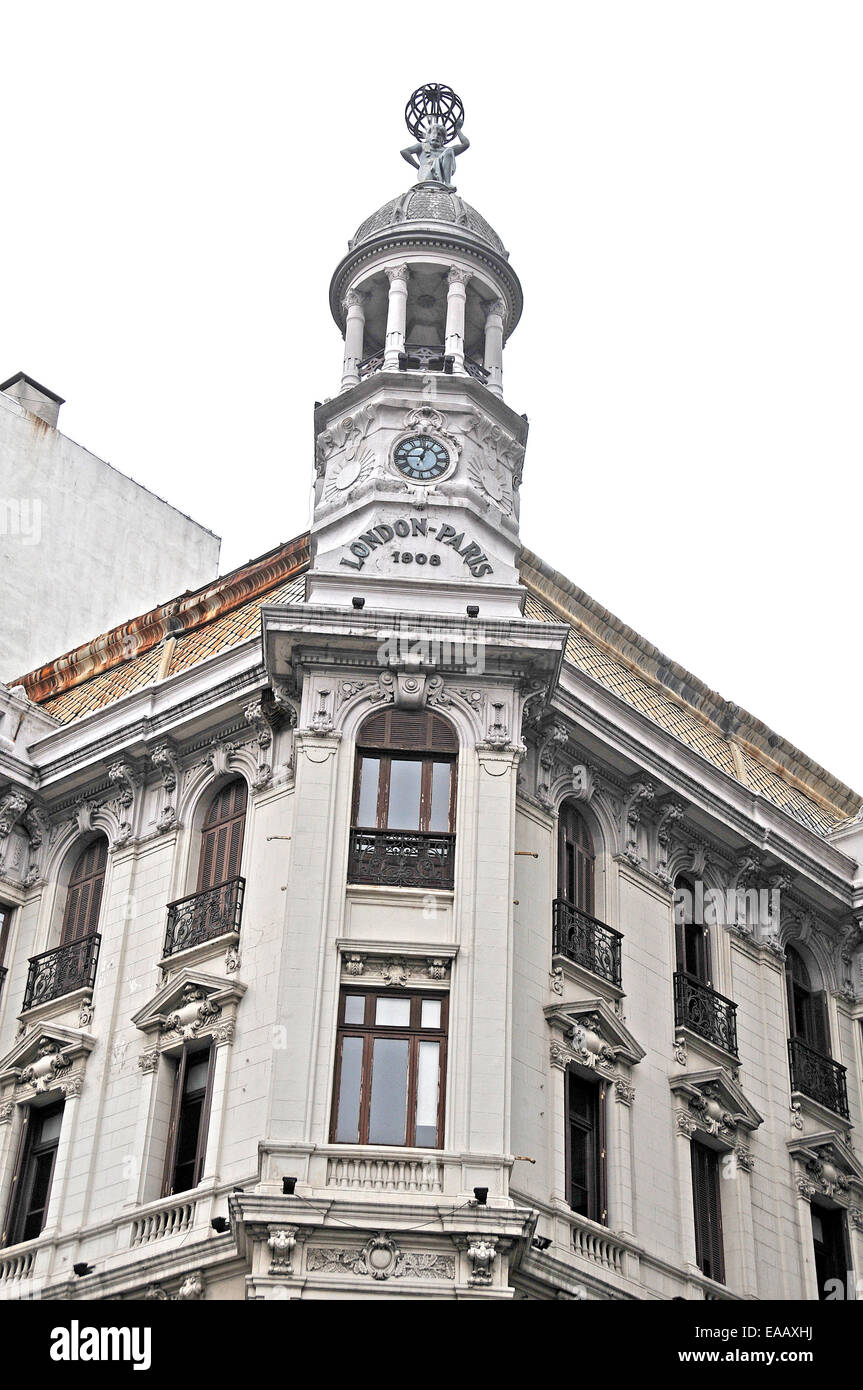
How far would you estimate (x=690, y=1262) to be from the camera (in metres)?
29.6

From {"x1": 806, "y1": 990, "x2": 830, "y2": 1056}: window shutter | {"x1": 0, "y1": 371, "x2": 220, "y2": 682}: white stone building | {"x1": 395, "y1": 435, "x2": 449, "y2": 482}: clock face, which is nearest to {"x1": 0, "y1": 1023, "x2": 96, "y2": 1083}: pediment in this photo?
{"x1": 395, "y1": 435, "x2": 449, "y2": 482}: clock face

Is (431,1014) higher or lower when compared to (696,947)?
lower

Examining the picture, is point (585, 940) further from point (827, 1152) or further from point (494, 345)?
point (494, 345)

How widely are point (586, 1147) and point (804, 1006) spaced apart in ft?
24.3

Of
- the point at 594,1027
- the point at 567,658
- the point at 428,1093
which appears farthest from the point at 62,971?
the point at 567,658

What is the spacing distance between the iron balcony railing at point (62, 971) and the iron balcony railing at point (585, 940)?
23.9 feet

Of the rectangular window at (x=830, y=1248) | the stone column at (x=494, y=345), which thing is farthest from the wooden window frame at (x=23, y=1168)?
the stone column at (x=494, y=345)

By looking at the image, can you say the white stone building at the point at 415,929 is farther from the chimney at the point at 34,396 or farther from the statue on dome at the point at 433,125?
the chimney at the point at 34,396

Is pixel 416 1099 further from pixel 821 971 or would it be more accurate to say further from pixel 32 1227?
pixel 821 971

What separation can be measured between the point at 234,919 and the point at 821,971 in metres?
11.5

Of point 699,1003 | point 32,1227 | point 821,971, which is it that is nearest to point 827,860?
point 821,971

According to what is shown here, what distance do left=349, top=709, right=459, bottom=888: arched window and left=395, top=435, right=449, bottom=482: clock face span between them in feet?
16.3

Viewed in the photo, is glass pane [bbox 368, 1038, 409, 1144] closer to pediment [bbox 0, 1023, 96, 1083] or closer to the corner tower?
pediment [bbox 0, 1023, 96, 1083]

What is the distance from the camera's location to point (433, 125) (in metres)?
40.1
